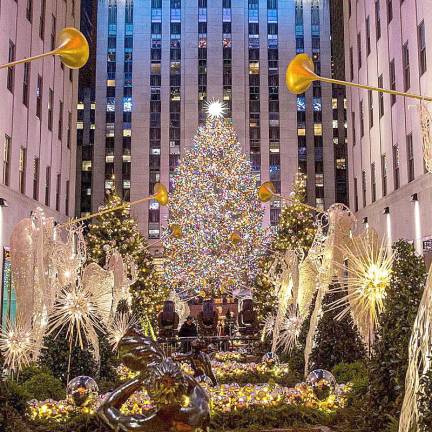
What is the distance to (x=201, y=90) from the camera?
53156 millimetres

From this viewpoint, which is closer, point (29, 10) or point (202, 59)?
point (29, 10)

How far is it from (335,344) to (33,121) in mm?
17213

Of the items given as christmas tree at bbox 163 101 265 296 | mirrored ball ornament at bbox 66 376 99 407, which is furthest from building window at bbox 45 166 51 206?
mirrored ball ornament at bbox 66 376 99 407

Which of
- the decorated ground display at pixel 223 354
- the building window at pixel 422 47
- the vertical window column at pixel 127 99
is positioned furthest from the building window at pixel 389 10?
the vertical window column at pixel 127 99

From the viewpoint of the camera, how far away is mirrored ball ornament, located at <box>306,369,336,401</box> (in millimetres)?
8314

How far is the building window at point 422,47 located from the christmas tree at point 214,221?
41.4 feet

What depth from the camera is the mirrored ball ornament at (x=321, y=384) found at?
327 inches

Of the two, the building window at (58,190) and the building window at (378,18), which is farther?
the building window at (58,190)

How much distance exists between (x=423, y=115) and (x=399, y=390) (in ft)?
9.13

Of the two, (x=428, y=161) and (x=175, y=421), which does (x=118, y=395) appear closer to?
(x=175, y=421)

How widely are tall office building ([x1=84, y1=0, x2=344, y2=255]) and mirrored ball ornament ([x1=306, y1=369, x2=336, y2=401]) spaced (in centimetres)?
4226

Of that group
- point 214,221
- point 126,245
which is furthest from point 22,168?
point 214,221

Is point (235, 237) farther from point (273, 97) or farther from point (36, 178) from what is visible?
point (273, 97)

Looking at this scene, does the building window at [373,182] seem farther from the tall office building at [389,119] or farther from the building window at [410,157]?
the building window at [410,157]
